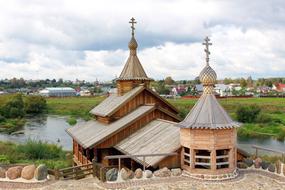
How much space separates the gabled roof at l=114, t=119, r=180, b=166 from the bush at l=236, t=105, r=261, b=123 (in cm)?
4038

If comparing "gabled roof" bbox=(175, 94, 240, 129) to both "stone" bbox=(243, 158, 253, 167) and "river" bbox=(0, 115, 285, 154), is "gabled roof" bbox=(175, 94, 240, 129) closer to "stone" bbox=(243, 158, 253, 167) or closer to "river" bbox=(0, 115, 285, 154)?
"stone" bbox=(243, 158, 253, 167)

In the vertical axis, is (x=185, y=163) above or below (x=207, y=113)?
below

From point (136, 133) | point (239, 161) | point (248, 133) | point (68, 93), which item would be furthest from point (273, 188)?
point (68, 93)

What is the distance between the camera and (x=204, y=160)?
17.0 metres

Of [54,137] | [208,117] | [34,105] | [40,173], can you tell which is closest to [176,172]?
[208,117]

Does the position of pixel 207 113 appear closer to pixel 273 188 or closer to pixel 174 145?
pixel 174 145

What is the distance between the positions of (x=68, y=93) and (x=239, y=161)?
134138 mm

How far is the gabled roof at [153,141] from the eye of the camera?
16.1m

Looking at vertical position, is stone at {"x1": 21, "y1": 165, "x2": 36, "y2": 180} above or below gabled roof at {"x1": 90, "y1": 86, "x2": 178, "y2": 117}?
below

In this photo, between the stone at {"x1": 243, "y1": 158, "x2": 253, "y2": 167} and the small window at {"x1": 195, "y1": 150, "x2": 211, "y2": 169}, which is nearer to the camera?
the small window at {"x1": 195, "y1": 150, "x2": 211, "y2": 169}

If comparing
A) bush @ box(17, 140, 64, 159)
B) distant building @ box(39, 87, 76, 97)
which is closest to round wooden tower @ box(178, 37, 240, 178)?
bush @ box(17, 140, 64, 159)

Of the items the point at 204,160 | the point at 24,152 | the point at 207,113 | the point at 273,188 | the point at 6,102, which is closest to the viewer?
the point at 273,188

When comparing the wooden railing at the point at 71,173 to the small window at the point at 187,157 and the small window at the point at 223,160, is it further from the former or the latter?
the small window at the point at 223,160

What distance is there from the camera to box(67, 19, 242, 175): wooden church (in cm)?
1552
